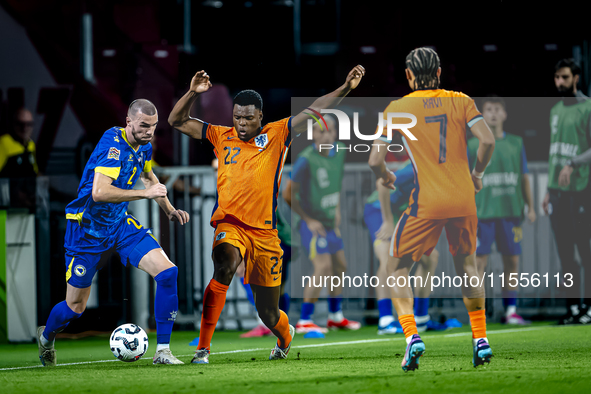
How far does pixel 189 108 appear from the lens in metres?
5.12

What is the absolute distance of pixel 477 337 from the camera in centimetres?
423

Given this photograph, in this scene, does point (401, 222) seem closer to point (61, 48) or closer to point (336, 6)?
point (336, 6)

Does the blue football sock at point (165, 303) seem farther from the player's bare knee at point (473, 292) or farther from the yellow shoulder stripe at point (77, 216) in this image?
the player's bare knee at point (473, 292)

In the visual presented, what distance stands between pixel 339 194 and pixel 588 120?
2.65m

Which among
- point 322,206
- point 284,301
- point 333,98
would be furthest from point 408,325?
point 322,206

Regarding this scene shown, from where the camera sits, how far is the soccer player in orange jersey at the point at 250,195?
15.8 feet

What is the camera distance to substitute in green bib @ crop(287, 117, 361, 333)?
24.5ft

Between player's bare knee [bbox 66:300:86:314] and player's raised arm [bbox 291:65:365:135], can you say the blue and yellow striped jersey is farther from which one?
player's raised arm [bbox 291:65:365:135]

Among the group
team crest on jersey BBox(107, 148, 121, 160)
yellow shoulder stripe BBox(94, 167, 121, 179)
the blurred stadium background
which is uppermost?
the blurred stadium background

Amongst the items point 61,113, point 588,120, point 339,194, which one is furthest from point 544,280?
point 61,113

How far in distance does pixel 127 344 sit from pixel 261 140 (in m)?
1.68

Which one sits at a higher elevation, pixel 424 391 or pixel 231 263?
pixel 231 263

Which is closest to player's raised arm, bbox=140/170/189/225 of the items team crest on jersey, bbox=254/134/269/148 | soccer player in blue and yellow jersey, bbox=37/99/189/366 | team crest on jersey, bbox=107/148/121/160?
soccer player in blue and yellow jersey, bbox=37/99/189/366

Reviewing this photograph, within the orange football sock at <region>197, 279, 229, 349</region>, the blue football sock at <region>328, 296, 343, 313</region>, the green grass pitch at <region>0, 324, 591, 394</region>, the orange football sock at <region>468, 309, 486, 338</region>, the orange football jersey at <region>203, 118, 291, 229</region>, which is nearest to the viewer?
the green grass pitch at <region>0, 324, 591, 394</region>
